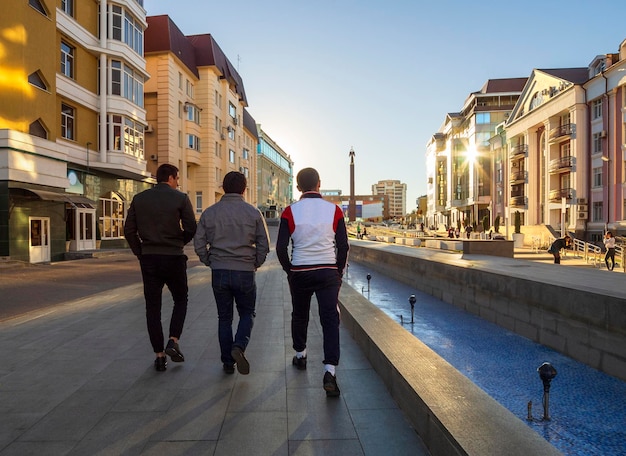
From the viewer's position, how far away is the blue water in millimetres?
4598

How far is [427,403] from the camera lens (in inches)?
115

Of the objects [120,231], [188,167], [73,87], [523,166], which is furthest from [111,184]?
[523,166]

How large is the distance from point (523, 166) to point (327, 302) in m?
52.4

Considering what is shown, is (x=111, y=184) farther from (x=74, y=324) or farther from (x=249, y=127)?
(x=249, y=127)

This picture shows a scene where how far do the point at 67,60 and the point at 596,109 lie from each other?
3643 centimetres

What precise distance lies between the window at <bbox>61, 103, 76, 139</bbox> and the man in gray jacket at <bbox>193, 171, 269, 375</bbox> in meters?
22.0

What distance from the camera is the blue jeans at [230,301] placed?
418 cm

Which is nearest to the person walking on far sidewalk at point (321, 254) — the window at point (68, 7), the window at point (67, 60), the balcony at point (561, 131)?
the window at point (67, 60)

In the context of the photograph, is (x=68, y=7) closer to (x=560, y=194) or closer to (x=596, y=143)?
(x=596, y=143)

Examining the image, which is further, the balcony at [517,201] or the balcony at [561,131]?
the balcony at [517,201]

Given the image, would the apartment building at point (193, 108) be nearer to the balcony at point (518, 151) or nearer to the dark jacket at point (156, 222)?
the balcony at point (518, 151)

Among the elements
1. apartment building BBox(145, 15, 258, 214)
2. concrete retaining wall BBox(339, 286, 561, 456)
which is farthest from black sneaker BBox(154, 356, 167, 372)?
apartment building BBox(145, 15, 258, 214)

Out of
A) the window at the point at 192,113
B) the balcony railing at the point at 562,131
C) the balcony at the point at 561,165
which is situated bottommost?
the balcony at the point at 561,165

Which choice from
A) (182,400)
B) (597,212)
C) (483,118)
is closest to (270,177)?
(483,118)
